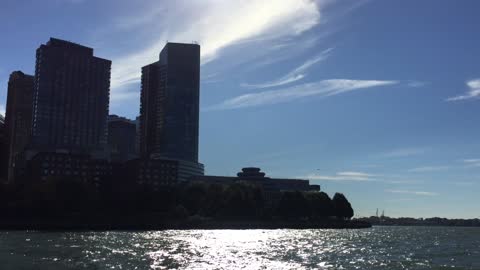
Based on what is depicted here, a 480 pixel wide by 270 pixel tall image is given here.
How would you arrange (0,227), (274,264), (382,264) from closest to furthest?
(274,264)
(382,264)
(0,227)

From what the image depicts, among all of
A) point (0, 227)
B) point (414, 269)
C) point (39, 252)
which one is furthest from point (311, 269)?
point (0, 227)

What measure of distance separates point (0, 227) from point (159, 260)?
144 m

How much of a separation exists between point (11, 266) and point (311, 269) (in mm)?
34201

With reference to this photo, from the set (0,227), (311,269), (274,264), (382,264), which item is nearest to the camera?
(311,269)

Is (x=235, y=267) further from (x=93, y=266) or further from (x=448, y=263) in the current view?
(x=448, y=263)

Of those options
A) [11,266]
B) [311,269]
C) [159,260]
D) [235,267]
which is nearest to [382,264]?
[311,269]

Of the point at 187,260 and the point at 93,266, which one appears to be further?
the point at 187,260

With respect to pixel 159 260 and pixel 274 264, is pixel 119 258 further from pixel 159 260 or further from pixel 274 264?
pixel 274 264

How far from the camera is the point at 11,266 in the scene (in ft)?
208

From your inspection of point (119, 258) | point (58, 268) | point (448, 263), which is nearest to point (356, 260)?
point (448, 263)

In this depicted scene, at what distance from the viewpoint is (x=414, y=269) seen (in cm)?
7012

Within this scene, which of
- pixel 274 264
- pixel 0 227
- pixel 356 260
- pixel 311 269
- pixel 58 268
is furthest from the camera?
pixel 0 227

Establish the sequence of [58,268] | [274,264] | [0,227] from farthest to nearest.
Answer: [0,227] < [274,264] < [58,268]

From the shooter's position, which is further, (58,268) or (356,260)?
(356,260)
